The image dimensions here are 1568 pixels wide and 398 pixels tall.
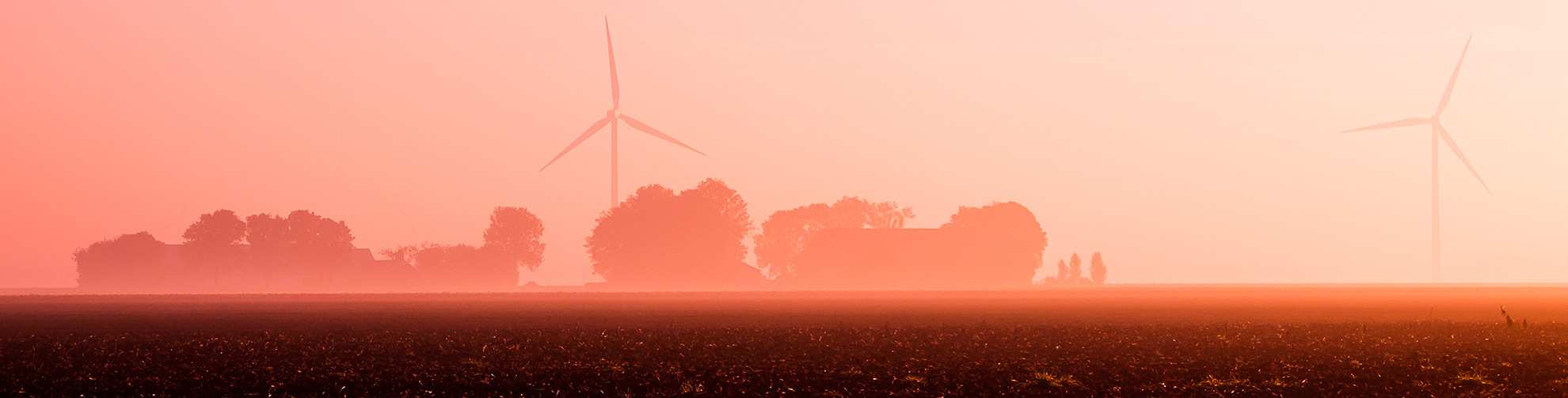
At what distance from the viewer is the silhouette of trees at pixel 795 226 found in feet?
585

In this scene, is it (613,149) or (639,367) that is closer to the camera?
(639,367)

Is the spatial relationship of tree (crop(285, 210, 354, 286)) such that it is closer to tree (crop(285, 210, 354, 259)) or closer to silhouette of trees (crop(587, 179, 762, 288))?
tree (crop(285, 210, 354, 259))

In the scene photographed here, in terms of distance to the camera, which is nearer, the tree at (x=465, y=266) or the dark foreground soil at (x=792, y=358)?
the dark foreground soil at (x=792, y=358)

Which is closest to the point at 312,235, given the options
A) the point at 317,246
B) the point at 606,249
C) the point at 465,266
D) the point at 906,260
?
the point at 317,246

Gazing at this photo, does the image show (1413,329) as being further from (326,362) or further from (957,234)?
(957,234)

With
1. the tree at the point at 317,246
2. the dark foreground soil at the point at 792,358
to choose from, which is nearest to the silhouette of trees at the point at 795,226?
the tree at the point at 317,246

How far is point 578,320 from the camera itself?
5528cm

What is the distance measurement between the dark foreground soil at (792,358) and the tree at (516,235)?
14156 cm

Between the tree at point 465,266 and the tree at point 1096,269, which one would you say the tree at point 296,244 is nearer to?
the tree at point 465,266

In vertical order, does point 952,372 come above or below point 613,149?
below

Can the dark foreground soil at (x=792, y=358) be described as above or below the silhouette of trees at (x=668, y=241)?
below

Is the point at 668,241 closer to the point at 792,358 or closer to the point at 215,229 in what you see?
the point at 215,229

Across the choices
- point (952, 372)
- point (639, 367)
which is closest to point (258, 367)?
point (639, 367)

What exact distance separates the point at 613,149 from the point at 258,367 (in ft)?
389
